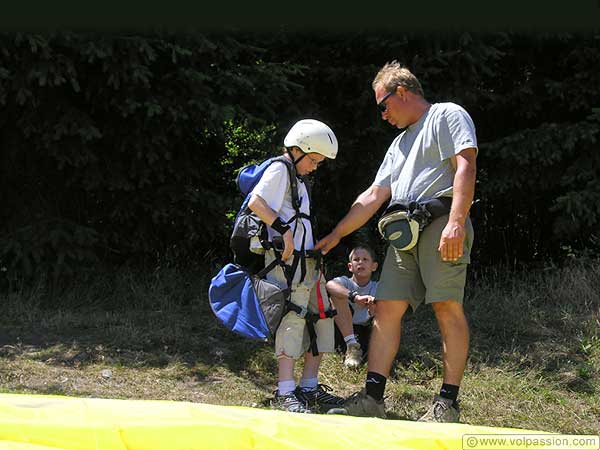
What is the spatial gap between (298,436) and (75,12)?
489 centimetres

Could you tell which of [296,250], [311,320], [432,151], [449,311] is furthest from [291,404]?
Result: [432,151]

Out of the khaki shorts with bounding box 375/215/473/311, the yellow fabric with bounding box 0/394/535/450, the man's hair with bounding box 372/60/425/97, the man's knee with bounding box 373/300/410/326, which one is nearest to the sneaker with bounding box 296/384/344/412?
the man's knee with bounding box 373/300/410/326

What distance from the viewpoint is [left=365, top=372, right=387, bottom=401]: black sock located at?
4754 millimetres

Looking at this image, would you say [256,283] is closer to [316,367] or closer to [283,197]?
[283,197]

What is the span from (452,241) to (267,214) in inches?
41.1

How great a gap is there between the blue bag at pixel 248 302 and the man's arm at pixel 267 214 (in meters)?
0.24

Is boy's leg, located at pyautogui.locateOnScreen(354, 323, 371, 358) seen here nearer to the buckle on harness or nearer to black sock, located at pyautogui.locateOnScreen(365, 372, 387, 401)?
the buckle on harness

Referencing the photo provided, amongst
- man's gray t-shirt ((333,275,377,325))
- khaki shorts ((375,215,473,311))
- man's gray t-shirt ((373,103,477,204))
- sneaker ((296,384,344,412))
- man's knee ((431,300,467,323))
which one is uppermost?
man's gray t-shirt ((373,103,477,204))

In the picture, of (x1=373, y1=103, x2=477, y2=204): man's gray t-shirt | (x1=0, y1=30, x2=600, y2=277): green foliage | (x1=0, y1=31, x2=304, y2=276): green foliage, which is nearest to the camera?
(x1=373, y1=103, x2=477, y2=204): man's gray t-shirt

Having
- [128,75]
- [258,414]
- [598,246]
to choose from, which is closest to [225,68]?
[128,75]

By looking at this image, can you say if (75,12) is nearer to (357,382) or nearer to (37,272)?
(37,272)

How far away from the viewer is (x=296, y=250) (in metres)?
4.97

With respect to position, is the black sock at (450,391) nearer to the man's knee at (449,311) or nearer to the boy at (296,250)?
the man's knee at (449,311)

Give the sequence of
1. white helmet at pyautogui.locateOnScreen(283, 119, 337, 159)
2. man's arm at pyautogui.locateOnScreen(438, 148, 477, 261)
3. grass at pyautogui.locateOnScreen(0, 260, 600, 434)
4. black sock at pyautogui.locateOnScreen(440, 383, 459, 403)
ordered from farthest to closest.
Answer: grass at pyautogui.locateOnScreen(0, 260, 600, 434)
white helmet at pyautogui.locateOnScreen(283, 119, 337, 159)
black sock at pyautogui.locateOnScreen(440, 383, 459, 403)
man's arm at pyautogui.locateOnScreen(438, 148, 477, 261)
